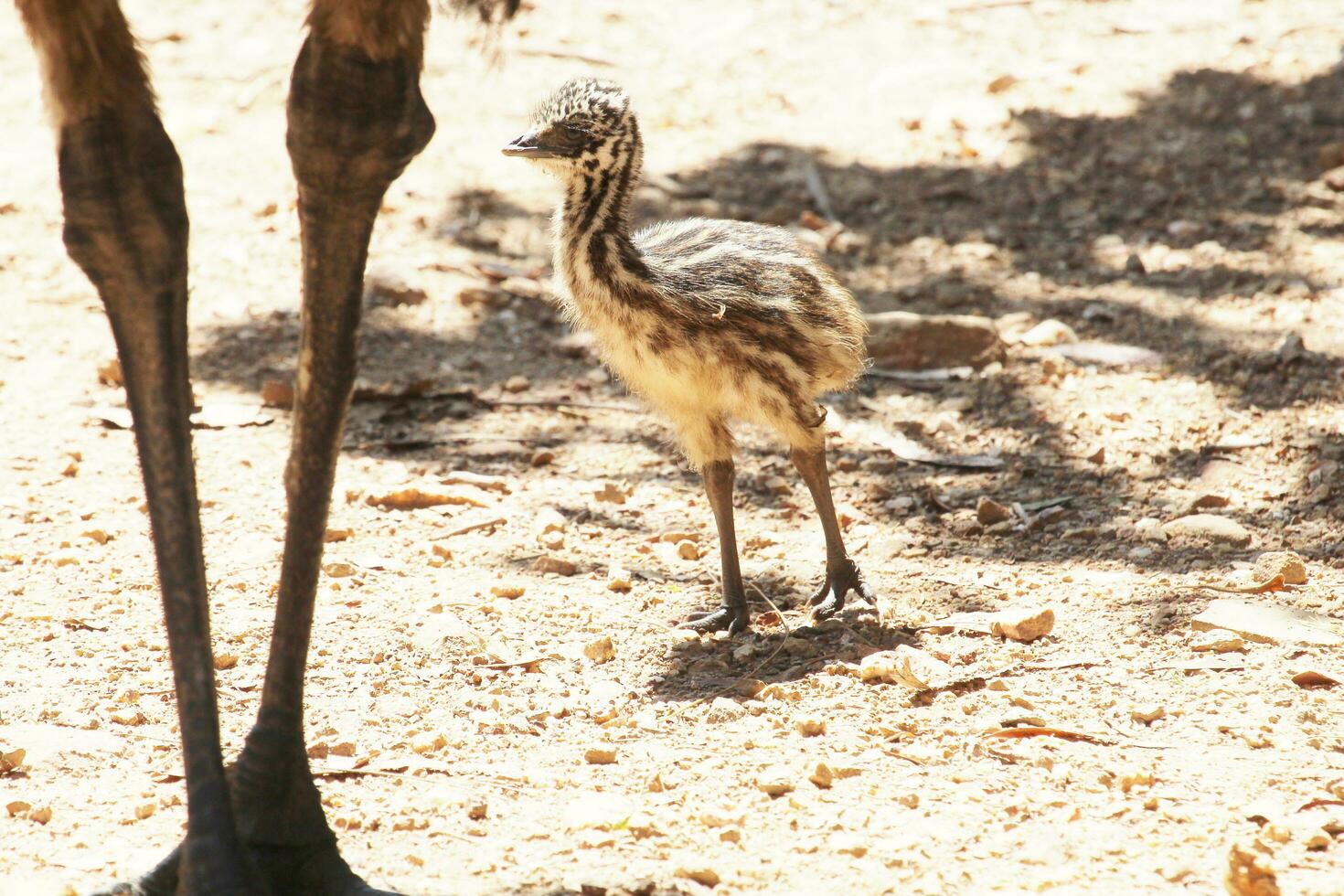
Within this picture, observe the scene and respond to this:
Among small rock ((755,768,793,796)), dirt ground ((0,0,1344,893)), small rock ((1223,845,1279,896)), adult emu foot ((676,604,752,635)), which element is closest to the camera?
small rock ((1223,845,1279,896))

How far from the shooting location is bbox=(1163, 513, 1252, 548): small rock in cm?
541

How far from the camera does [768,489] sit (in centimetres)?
622

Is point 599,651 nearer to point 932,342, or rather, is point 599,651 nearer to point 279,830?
point 279,830

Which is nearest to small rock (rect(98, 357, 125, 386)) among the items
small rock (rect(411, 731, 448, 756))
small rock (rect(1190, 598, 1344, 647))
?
small rock (rect(411, 731, 448, 756))

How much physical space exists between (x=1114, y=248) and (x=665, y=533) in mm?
3536

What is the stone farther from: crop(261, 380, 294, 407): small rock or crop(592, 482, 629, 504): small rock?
crop(261, 380, 294, 407): small rock

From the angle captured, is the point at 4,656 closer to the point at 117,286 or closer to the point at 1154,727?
the point at 117,286

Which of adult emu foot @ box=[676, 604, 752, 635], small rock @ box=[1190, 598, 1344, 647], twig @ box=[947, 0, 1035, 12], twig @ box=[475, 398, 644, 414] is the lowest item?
adult emu foot @ box=[676, 604, 752, 635]

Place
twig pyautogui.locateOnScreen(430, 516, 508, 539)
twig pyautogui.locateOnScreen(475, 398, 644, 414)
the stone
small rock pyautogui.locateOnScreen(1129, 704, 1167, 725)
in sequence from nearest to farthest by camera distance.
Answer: small rock pyautogui.locateOnScreen(1129, 704, 1167, 725)
twig pyautogui.locateOnScreen(430, 516, 508, 539)
twig pyautogui.locateOnScreen(475, 398, 644, 414)
the stone

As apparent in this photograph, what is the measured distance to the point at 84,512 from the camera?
557cm

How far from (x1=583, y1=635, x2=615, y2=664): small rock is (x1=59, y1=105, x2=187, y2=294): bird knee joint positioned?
6.64 ft

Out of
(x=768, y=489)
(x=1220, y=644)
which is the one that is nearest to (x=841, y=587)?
(x=768, y=489)

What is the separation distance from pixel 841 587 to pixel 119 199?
279cm

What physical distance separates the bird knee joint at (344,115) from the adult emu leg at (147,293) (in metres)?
0.28
